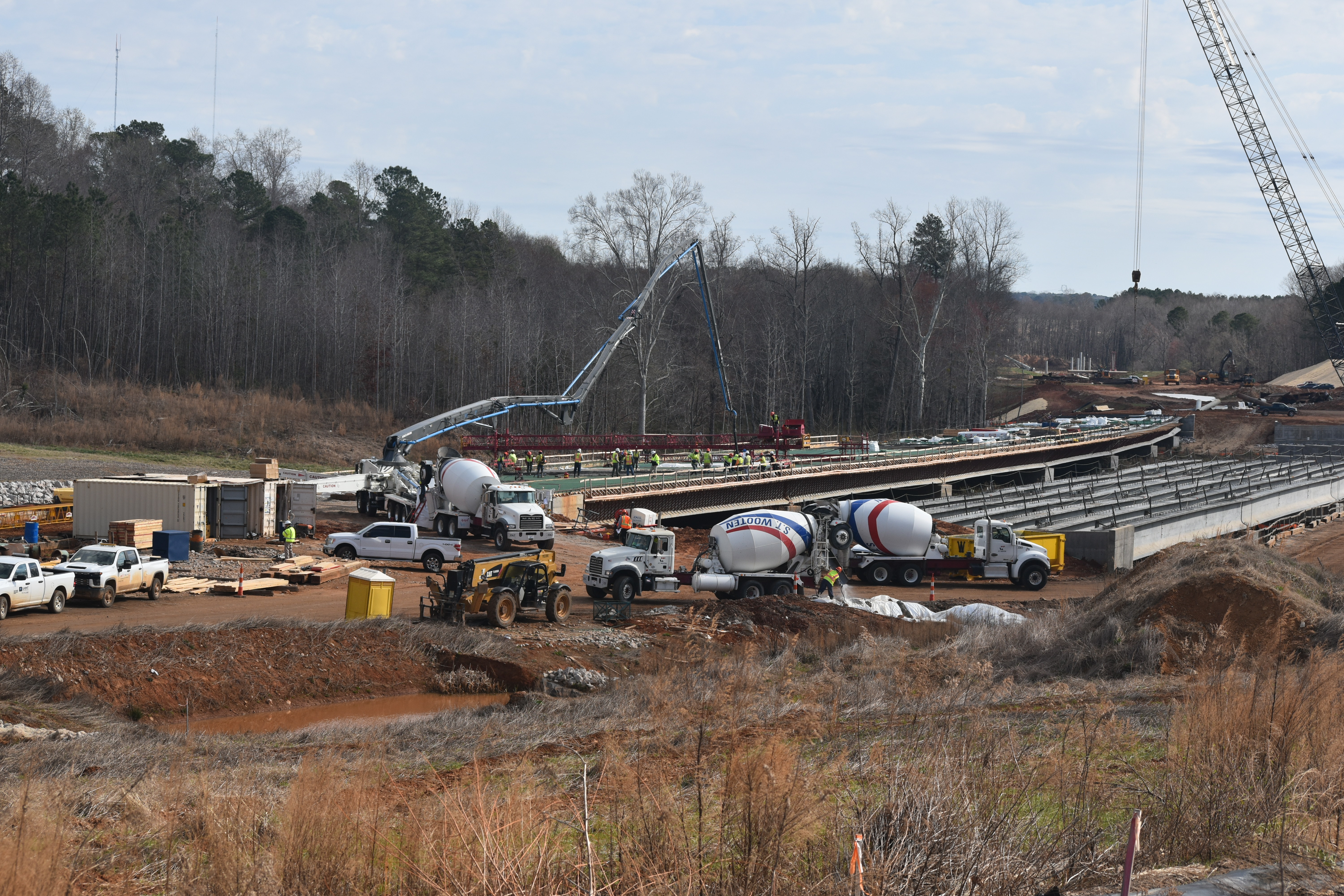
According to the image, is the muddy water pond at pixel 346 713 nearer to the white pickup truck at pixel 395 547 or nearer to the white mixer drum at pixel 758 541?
the white mixer drum at pixel 758 541

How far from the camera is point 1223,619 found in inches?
730

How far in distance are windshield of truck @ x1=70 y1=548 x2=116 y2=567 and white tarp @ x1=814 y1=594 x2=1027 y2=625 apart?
1768cm

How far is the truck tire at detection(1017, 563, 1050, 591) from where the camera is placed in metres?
35.8

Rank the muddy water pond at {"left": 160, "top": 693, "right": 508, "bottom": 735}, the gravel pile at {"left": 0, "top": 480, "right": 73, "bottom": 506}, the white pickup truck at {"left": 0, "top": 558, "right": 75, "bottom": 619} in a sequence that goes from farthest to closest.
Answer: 1. the gravel pile at {"left": 0, "top": 480, "right": 73, "bottom": 506}
2. the white pickup truck at {"left": 0, "top": 558, "right": 75, "bottom": 619}
3. the muddy water pond at {"left": 160, "top": 693, "right": 508, "bottom": 735}

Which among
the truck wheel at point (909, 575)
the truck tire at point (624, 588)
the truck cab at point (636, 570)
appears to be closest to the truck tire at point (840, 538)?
the truck wheel at point (909, 575)

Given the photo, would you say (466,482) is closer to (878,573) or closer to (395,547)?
(395,547)

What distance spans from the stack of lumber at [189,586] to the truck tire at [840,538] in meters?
17.4

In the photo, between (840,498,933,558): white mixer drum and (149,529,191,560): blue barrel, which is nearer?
(149,529,191,560): blue barrel

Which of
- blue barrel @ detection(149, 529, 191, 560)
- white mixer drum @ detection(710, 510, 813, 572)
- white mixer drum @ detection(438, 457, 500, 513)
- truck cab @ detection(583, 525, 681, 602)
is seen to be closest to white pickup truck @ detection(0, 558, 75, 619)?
blue barrel @ detection(149, 529, 191, 560)

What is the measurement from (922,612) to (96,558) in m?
20.8

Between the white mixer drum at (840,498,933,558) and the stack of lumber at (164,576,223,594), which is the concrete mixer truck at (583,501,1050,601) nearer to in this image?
the white mixer drum at (840,498,933,558)

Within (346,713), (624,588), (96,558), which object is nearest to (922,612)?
(624,588)

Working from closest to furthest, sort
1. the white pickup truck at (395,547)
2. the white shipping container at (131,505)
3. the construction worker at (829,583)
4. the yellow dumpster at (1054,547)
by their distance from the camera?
Result: the construction worker at (829,583) → the white shipping container at (131,505) → the white pickup truck at (395,547) → the yellow dumpster at (1054,547)

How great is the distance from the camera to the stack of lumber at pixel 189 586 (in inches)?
1086
